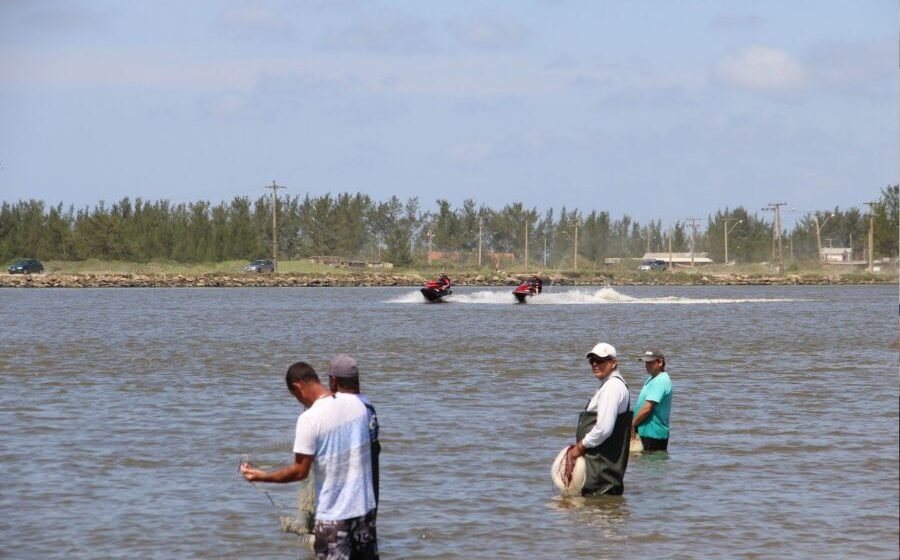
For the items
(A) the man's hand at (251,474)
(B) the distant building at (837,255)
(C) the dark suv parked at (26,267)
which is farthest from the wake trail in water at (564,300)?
(B) the distant building at (837,255)

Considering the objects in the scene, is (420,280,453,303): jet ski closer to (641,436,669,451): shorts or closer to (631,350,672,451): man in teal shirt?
(641,436,669,451): shorts

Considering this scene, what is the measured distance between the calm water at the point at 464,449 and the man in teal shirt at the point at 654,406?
24 centimetres

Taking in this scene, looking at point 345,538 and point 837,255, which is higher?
point 837,255

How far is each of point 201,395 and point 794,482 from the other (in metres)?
12.7

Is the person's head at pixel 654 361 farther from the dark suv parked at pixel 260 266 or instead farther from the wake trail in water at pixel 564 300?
the dark suv parked at pixel 260 266

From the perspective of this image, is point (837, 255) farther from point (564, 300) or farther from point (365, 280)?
point (564, 300)

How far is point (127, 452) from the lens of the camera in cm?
1684

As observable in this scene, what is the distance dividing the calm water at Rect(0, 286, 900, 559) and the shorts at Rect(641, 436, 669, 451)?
11 centimetres

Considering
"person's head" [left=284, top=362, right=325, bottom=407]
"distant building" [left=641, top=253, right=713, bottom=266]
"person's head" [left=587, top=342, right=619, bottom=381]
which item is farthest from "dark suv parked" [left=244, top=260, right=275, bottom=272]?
"person's head" [left=284, top=362, right=325, bottom=407]

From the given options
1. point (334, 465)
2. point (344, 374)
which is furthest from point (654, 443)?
point (334, 465)

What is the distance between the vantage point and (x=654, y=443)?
1557 cm

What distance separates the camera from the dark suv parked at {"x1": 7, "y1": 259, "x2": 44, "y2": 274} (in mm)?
116081

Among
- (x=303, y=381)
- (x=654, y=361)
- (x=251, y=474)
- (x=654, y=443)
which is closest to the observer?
(x=303, y=381)

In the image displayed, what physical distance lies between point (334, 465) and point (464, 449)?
8879mm
